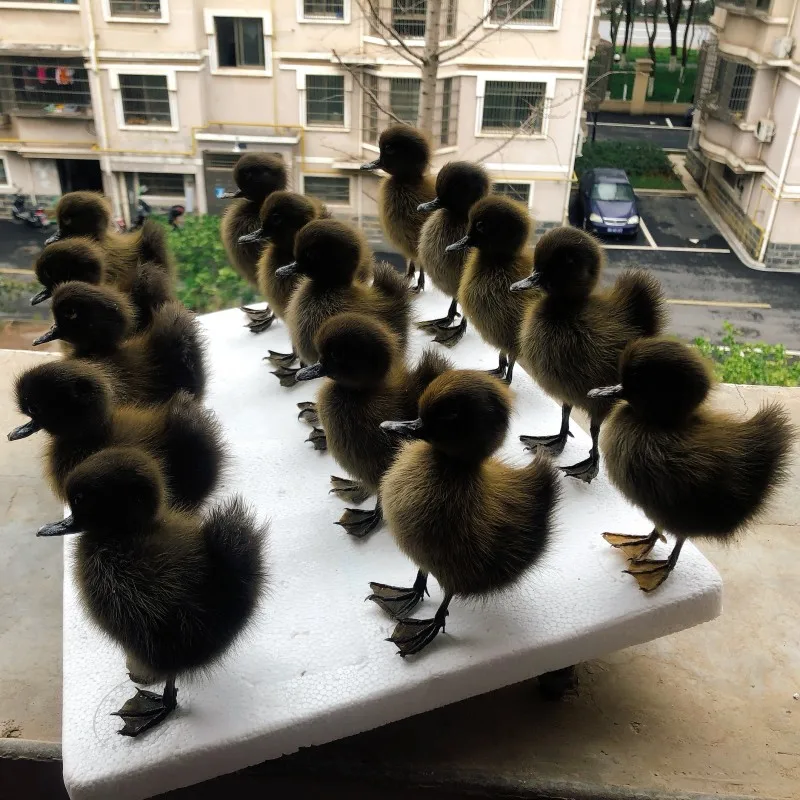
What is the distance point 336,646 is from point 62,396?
0.63 meters

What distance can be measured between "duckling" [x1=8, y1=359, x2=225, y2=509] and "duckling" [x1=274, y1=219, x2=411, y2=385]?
371mm

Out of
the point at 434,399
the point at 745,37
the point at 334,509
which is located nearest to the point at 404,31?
the point at 745,37

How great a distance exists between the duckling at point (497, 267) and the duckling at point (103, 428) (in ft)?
2.23

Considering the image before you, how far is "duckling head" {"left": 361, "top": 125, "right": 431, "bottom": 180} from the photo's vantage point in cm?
205

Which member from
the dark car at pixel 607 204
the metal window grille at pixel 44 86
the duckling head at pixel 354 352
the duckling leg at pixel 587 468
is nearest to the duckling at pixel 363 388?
the duckling head at pixel 354 352

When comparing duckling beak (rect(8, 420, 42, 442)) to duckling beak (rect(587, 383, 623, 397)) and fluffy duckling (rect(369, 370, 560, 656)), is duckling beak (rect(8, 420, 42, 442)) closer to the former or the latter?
fluffy duckling (rect(369, 370, 560, 656))

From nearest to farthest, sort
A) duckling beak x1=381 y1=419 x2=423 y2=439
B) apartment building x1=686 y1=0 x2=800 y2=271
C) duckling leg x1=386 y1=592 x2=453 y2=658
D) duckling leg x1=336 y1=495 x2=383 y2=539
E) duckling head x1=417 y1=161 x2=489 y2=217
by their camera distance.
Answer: duckling beak x1=381 y1=419 x2=423 y2=439 < duckling leg x1=386 y1=592 x2=453 y2=658 < duckling leg x1=336 y1=495 x2=383 y2=539 < duckling head x1=417 y1=161 x2=489 y2=217 < apartment building x1=686 y1=0 x2=800 y2=271

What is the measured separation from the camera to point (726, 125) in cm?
606

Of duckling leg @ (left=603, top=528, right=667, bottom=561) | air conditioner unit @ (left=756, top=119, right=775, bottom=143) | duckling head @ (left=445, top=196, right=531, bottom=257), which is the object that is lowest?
duckling leg @ (left=603, top=528, right=667, bottom=561)

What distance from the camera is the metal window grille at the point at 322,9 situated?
418 cm

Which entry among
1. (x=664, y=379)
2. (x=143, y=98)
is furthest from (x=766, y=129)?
(x=664, y=379)

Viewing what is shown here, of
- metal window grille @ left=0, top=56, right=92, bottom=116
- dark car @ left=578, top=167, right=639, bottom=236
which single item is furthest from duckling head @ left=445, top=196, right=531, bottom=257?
dark car @ left=578, top=167, right=639, bottom=236

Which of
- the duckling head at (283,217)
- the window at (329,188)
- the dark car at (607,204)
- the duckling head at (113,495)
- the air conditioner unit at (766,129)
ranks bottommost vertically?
the dark car at (607,204)

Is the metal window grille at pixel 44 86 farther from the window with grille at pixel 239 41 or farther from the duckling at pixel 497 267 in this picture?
the duckling at pixel 497 267
